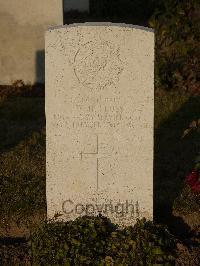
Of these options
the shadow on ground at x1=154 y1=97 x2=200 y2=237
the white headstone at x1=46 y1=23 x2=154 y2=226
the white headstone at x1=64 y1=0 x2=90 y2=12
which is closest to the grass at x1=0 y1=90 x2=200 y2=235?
the shadow on ground at x1=154 y1=97 x2=200 y2=237

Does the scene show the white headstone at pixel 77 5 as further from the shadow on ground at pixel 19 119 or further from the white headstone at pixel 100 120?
the white headstone at pixel 100 120

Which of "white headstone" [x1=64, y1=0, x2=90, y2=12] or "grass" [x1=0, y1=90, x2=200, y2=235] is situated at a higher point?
"white headstone" [x1=64, y1=0, x2=90, y2=12]

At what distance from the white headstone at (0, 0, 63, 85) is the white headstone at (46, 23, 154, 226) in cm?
503

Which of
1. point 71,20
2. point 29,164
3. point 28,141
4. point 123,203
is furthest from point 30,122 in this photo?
point 71,20

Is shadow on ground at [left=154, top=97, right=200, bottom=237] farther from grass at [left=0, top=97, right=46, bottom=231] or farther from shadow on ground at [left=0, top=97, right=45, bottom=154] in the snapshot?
shadow on ground at [left=0, top=97, right=45, bottom=154]

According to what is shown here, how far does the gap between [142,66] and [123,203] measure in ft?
3.77

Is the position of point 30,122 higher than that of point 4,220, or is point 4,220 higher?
point 30,122

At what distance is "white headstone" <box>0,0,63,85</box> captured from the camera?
9523 mm

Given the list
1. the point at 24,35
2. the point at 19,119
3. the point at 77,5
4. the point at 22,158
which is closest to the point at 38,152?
the point at 22,158

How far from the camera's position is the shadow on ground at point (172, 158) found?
5.57m

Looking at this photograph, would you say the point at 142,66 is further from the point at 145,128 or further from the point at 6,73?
the point at 6,73

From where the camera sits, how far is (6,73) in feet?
32.5

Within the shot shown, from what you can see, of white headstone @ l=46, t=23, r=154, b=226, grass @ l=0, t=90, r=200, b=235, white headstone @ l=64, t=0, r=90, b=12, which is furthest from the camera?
white headstone @ l=64, t=0, r=90, b=12

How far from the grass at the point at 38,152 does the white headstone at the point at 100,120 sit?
0.65m
